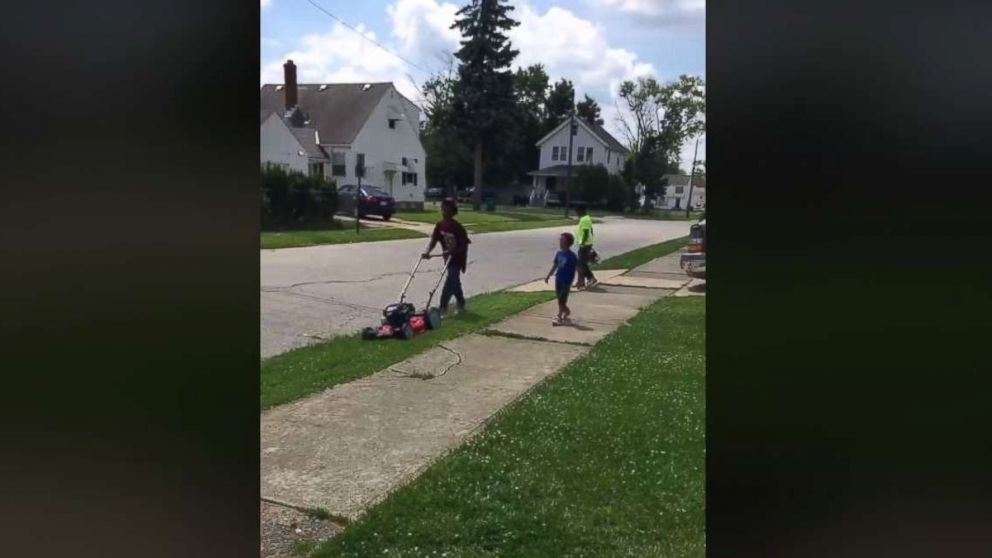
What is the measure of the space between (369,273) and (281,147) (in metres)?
11.5

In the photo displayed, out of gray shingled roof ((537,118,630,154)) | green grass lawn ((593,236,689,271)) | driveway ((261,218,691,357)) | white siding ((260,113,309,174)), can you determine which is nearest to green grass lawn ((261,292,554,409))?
driveway ((261,218,691,357))

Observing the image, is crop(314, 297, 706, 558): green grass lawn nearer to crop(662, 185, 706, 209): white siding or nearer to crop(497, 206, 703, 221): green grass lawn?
crop(497, 206, 703, 221): green grass lawn

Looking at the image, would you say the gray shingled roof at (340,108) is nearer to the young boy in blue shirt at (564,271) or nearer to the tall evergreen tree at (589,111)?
the tall evergreen tree at (589,111)

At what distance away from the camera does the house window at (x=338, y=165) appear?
2287cm

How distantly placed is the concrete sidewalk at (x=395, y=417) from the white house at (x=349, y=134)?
13.5 meters

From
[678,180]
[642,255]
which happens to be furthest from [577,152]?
[642,255]

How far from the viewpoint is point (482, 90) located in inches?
482

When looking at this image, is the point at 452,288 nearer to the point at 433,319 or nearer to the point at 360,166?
the point at 433,319
